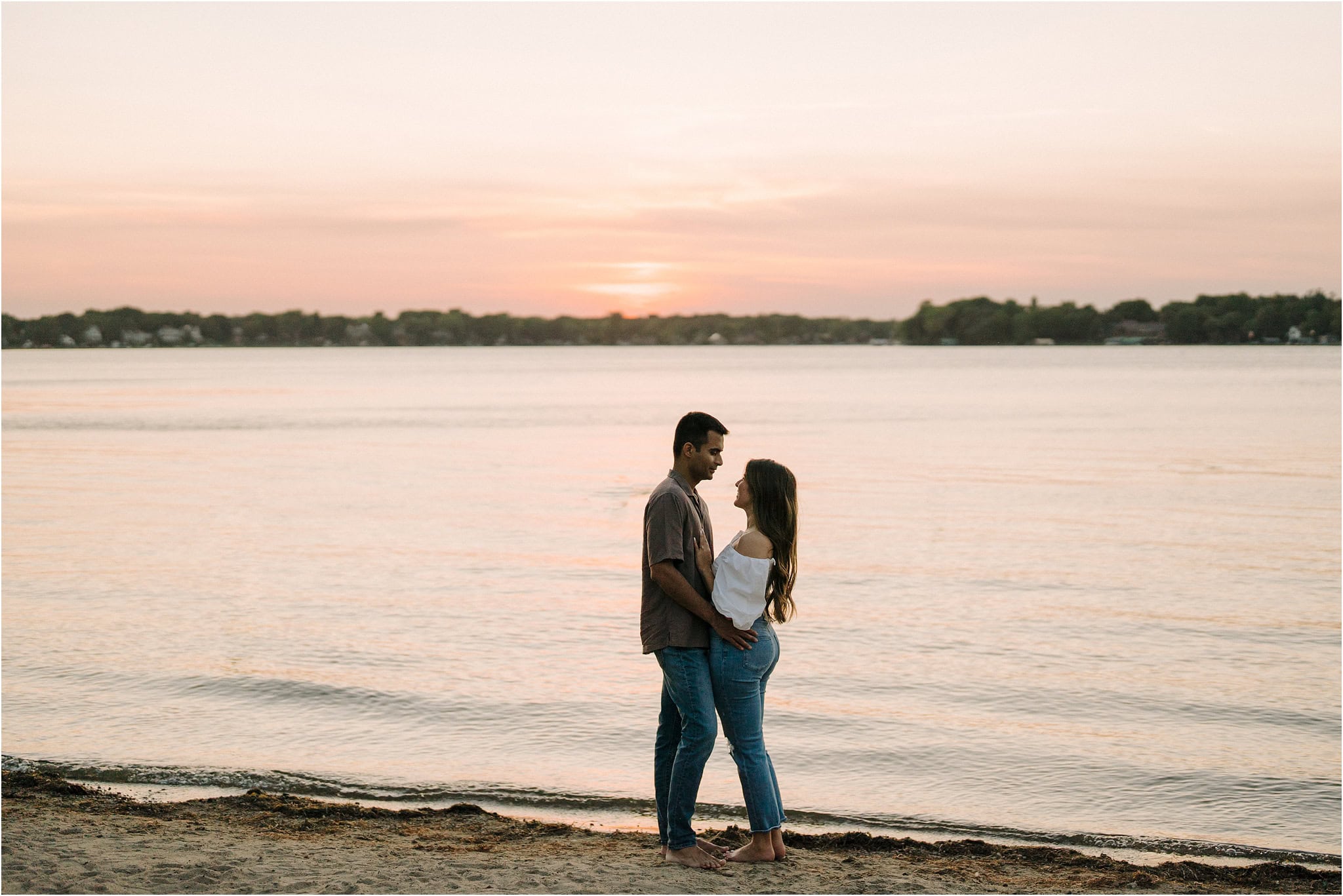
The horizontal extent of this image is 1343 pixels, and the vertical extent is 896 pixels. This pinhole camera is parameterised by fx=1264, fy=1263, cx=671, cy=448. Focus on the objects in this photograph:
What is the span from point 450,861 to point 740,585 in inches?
85.1

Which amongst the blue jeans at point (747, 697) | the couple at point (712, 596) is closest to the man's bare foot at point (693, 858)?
the blue jeans at point (747, 697)

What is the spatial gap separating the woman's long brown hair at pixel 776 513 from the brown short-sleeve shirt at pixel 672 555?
0.26 m

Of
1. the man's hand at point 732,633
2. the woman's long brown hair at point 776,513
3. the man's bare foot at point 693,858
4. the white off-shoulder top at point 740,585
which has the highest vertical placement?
the woman's long brown hair at point 776,513

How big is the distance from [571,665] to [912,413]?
48.8 metres

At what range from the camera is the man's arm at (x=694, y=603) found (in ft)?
18.6

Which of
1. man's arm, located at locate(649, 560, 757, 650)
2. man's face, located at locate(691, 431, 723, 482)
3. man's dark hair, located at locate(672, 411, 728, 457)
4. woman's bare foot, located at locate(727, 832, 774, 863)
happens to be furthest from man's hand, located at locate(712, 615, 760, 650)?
woman's bare foot, located at locate(727, 832, 774, 863)

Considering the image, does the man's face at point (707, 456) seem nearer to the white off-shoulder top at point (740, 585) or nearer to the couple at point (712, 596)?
the couple at point (712, 596)

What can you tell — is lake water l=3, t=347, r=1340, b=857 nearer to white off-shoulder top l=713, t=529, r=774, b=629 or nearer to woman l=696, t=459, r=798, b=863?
woman l=696, t=459, r=798, b=863

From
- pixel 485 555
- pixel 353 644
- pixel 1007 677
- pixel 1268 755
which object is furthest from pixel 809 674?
pixel 485 555

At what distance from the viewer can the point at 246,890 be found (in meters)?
5.87

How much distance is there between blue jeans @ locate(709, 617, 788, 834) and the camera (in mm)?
5828

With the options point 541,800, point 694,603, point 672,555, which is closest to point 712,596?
point 694,603

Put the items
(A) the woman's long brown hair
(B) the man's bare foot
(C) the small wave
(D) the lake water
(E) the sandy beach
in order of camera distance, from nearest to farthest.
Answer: (A) the woman's long brown hair → (E) the sandy beach → (B) the man's bare foot → (C) the small wave → (D) the lake water

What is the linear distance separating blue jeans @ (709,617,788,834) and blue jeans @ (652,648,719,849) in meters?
0.07
